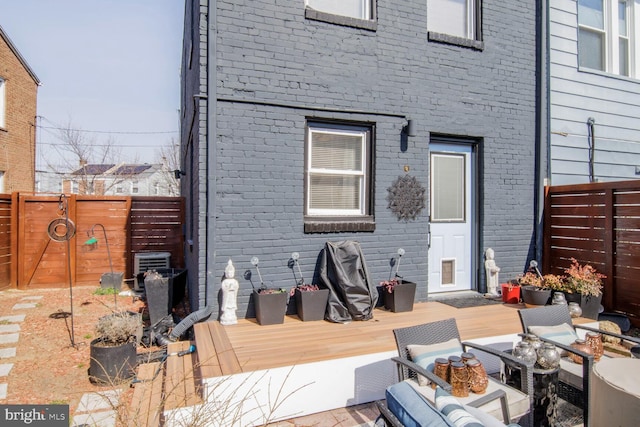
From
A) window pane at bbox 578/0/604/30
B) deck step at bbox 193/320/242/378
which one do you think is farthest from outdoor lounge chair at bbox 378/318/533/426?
window pane at bbox 578/0/604/30

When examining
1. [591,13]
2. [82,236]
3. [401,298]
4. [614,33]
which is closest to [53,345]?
[82,236]

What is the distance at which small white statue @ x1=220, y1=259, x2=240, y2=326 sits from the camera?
4.48 meters

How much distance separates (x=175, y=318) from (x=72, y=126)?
22035 millimetres

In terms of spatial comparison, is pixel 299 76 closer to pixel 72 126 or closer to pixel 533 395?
pixel 533 395

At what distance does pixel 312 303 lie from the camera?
15.3 ft

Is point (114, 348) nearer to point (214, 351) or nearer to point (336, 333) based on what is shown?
point (214, 351)

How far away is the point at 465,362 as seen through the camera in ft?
9.57

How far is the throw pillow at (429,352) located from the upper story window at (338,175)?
7.13ft

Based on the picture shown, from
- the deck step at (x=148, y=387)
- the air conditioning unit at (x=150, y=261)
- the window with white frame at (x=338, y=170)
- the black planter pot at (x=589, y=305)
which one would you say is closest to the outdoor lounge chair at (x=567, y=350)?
the black planter pot at (x=589, y=305)

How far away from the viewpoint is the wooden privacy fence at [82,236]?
8.25m

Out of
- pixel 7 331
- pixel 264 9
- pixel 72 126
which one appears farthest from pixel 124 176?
pixel 264 9

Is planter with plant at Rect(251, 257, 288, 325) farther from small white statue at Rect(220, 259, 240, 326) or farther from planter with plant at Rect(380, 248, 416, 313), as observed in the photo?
planter with plant at Rect(380, 248, 416, 313)

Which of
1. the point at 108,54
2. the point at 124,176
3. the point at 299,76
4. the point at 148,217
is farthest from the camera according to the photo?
the point at 124,176

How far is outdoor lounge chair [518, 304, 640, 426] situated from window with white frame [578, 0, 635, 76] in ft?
17.1
